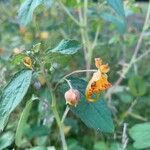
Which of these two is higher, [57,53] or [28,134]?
[57,53]

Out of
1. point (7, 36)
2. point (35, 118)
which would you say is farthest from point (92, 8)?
point (7, 36)

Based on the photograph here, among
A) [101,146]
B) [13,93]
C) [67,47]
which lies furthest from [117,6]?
[101,146]

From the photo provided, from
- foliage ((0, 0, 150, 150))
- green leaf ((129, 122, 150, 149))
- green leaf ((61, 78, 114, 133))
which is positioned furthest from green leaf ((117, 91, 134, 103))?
green leaf ((61, 78, 114, 133))

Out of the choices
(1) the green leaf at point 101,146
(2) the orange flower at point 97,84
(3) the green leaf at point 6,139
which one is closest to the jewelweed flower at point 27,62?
(2) the orange flower at point 97,84

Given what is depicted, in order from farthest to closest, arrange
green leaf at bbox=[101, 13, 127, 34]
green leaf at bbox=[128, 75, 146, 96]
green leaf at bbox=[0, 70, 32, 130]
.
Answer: green leaf at bbox=[128, 75, 146, 96] → green leaf at bbox=[101, 13, 127, 34] → green leaf at bbox=[0, 70, 32, 130]

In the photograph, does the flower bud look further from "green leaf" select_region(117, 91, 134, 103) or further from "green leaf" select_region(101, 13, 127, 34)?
"green leaf" select_region(117, 91, 134, 103)

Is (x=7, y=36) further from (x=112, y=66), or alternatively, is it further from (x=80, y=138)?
(x=80, y=138)

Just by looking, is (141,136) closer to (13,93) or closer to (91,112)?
(91,112)
